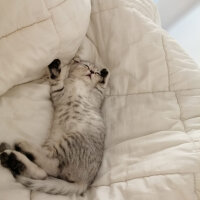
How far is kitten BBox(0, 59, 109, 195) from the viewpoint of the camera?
1104mm

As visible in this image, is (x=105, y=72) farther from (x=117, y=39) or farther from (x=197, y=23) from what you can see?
(x=197, y=23)

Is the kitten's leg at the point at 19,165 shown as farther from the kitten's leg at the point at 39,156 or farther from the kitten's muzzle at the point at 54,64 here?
the kitten's muzzle at the point at 54,64

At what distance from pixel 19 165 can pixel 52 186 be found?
147 millimetres

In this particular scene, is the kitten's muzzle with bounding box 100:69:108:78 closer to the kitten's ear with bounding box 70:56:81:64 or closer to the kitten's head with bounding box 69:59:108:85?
the kitten's head with bounding box 69:59:108:85

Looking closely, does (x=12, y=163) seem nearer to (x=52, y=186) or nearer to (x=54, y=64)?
(x=52, y=186)

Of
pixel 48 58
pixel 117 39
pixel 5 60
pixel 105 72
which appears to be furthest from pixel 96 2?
pixel 5 60

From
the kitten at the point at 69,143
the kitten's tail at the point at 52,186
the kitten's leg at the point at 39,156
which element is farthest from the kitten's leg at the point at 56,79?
the kitten's tail at the point at 52,186

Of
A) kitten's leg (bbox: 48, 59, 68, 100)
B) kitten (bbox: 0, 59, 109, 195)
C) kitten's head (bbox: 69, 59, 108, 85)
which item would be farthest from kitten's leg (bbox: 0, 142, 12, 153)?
kitten's head (bbox: 69, 59, 108, 85)

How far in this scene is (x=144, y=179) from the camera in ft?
3.67

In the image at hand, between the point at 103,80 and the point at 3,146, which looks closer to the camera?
the point at 3,146

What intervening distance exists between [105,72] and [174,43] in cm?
39

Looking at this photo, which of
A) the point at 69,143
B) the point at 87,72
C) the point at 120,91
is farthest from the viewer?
the point at 87,72

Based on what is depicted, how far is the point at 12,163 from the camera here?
1.08 m

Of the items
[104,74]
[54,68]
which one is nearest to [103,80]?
[104,74]
